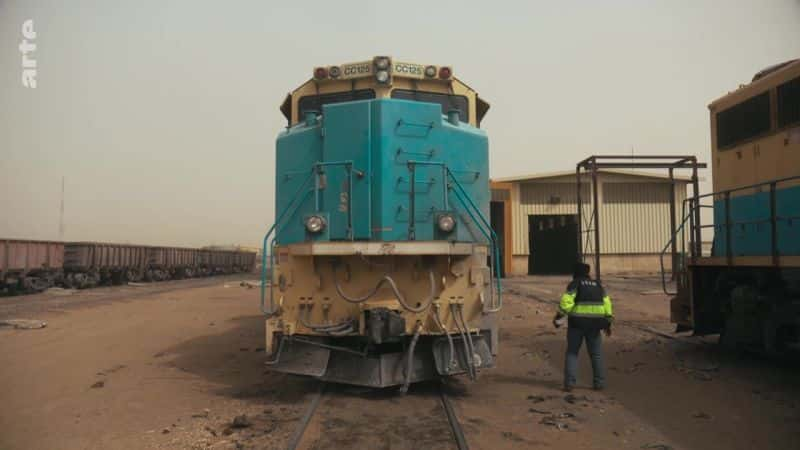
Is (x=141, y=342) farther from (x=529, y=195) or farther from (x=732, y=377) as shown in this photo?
(x=529, y=195)

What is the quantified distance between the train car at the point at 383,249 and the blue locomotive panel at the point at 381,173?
1 centimetres

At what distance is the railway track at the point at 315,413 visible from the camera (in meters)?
4.40

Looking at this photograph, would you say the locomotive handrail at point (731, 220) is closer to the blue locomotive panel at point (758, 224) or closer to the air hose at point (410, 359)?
the blue locomotive panel at point (758, 224)

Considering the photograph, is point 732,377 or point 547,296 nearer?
point 732,377

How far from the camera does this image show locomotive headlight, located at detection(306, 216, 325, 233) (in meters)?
5.70

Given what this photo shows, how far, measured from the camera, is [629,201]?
96.1 feet

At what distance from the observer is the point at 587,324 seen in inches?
255

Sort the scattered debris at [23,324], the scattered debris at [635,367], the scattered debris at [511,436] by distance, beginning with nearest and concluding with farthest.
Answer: the scattered debris at [511,436] < the scattered debris at [635,367] < the scattered debris at [23,324]

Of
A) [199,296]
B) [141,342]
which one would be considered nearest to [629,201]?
[199,296]

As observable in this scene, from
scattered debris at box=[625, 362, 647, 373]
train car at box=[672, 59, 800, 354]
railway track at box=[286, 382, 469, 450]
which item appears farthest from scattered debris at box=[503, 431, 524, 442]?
train car at box=[672, 59, 800, 354]

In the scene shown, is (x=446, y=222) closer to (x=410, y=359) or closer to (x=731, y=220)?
(x=410, y=359)

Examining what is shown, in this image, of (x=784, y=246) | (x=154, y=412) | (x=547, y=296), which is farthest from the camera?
(x=547, y=296)

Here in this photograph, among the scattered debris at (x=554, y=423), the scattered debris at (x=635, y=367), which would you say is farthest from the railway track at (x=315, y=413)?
the scattered debris at (x=635, y=367)

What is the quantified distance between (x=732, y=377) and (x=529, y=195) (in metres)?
22.8
